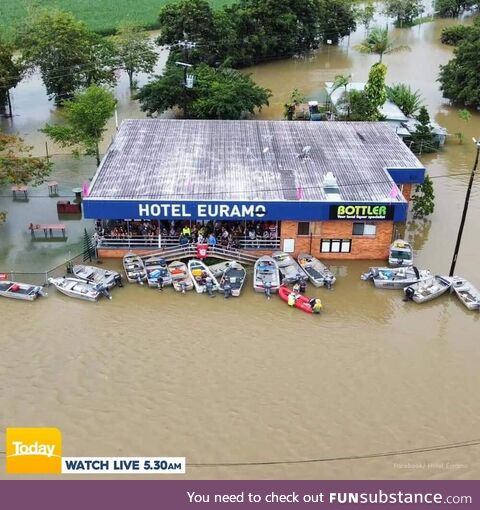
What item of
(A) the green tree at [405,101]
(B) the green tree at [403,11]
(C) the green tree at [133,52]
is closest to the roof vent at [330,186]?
(A) the green tree at [405,101]

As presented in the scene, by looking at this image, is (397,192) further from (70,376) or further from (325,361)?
(70,376)

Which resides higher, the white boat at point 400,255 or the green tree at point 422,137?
the green tree at point 422,137

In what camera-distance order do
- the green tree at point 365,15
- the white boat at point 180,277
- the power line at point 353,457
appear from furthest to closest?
the green tree at point 365,15, the white boat at point 180,277, the power line at point 353,457

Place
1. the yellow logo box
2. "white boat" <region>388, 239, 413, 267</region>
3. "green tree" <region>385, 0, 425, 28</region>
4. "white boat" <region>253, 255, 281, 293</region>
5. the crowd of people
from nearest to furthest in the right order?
the yellow logo box → "white boat" <region>253, 255, 281, 293</region> → "white boat" <region>388, 239, 413, 267</region> → the crowd of people → "green tree" <region>385, 0, 425, 28</region>

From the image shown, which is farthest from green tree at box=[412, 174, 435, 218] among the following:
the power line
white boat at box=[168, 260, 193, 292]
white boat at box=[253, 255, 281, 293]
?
the power line

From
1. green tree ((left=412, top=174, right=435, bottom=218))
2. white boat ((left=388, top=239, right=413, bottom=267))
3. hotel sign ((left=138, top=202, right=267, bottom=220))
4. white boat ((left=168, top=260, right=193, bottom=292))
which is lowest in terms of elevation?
white boat ((left=168, top=260, right=193, bottom=292))

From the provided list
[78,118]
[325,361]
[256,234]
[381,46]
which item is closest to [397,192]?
[256,234]

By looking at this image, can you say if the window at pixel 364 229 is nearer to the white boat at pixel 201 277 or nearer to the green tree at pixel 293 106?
the white boat at pixel 201 277

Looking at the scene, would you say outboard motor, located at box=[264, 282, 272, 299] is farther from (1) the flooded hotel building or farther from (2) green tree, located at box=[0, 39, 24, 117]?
(2) green tree, located at box=[0, 39, 24, 117]
